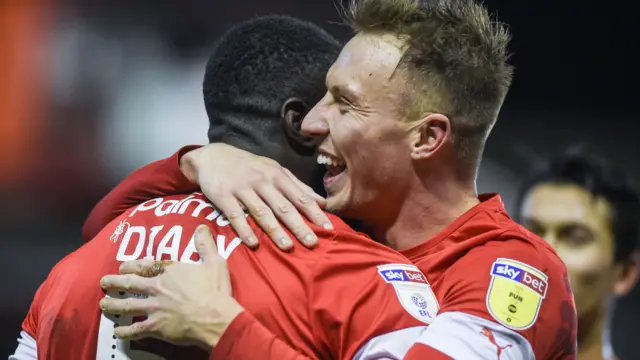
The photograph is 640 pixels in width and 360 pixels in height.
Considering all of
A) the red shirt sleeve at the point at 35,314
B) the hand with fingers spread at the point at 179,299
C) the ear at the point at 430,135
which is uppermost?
the ear at the point at 430,135

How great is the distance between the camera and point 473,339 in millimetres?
1562

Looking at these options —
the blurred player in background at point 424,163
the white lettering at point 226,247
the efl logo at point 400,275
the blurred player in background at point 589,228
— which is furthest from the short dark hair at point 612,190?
the white lettering at point 226,247

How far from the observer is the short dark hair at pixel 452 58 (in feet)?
6.10

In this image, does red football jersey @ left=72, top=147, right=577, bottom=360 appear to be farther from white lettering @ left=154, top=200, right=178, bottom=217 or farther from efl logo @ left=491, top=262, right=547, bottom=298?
A: white lettering @ left=154, top=200, right=178, bottom=217

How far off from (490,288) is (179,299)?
1.84 ft

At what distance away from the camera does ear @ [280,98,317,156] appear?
1808 mm

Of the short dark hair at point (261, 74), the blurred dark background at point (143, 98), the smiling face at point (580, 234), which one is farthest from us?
the blurred dark background at point (143, 98)

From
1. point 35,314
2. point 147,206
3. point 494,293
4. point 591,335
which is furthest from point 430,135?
point 591,335

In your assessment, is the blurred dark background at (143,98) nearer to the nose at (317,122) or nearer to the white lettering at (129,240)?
the nose at (317,122)

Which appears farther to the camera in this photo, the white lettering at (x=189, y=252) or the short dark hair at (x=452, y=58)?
the short dark hair at (x=452, y=58)

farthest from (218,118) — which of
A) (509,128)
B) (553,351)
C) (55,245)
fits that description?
(509,128)

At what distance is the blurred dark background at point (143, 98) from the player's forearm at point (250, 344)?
9.84 feet

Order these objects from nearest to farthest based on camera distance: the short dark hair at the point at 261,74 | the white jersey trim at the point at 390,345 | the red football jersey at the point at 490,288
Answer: the white jersey trim at the point at 390,345, the red football jersey at the point at 490,288, the short dark hair at the point at 261,74

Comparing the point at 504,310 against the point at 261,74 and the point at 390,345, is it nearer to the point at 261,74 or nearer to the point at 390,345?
the point at 390,345
